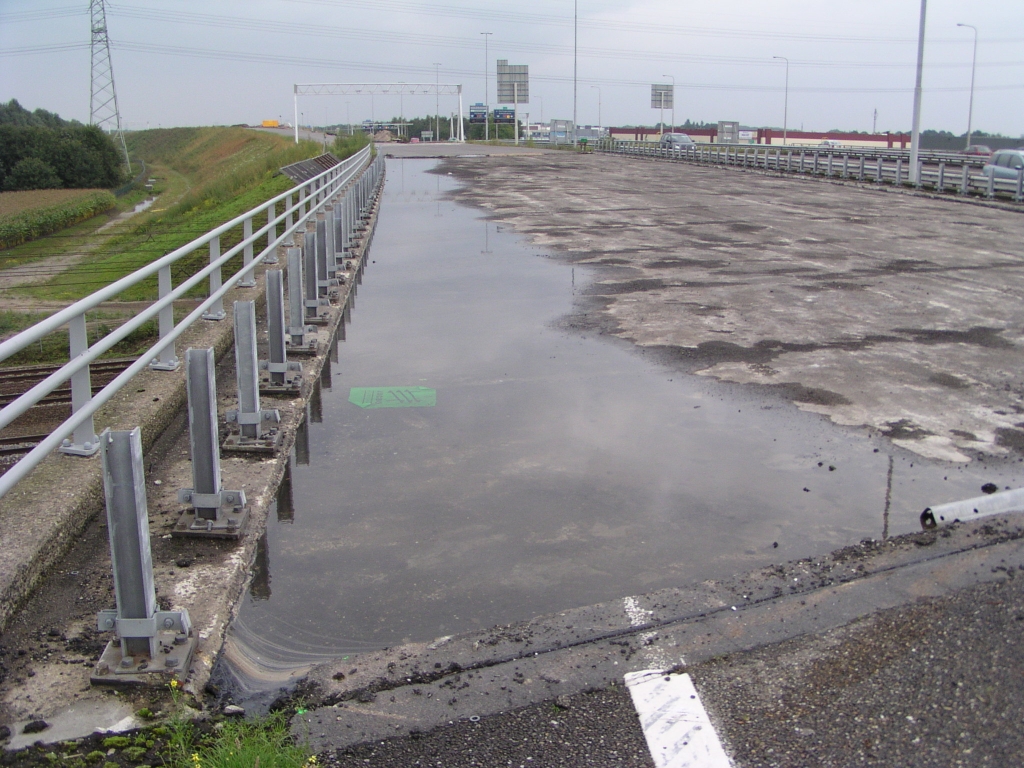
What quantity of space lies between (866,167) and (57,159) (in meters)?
75.2

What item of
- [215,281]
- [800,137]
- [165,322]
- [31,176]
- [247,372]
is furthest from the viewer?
[800,137]

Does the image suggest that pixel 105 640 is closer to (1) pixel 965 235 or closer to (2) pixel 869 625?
(2) pixel 869 625

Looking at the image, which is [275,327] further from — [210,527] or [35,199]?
[35,199]

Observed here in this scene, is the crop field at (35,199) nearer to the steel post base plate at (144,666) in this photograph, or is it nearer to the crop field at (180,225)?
the crop field at (180,225)

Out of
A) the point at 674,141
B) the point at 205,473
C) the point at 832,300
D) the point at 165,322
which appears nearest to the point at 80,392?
the point at 205,473

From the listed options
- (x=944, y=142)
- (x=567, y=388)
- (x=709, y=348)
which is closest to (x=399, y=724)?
(x=567, y=388)

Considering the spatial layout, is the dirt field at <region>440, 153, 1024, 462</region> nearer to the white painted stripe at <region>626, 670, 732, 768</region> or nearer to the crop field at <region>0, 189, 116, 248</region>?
the white painted stripe at <region>626, 670, 732, 768</region>

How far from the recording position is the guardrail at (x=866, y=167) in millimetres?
29500

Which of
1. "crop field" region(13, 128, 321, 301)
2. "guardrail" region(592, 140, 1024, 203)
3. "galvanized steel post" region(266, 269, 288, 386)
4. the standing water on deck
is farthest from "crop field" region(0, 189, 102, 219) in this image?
the standing water on deck

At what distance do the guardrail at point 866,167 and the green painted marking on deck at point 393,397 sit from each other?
25.5m

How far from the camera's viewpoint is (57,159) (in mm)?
88062

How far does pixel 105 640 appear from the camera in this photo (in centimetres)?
380

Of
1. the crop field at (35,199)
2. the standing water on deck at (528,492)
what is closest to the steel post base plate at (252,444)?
the standing water on deck at (528,492)

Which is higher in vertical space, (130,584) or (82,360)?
(82,360)
